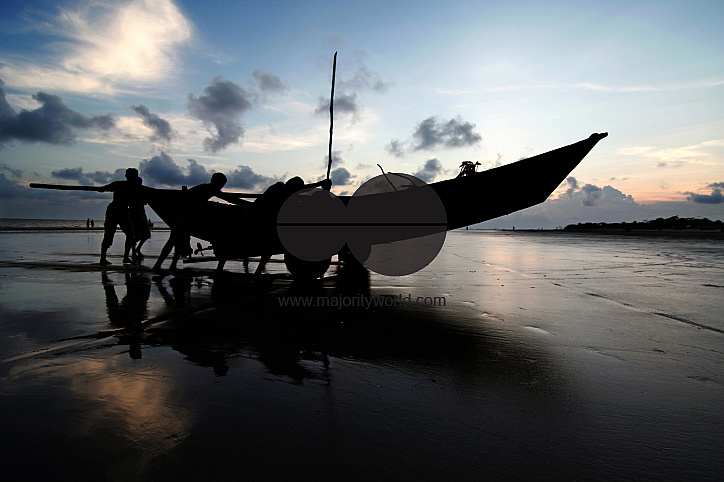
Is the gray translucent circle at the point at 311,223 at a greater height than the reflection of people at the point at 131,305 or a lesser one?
greater

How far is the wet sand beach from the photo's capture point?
154cm

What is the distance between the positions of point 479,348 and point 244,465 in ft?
7.12

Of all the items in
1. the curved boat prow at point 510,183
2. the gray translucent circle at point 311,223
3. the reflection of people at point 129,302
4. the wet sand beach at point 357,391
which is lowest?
the reflection of people at point 129,302

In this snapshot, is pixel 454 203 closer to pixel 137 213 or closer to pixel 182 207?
pixel 182 207

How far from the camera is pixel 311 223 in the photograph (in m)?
5.75

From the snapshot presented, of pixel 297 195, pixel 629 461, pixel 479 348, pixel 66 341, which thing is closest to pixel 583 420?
pixel 629 461

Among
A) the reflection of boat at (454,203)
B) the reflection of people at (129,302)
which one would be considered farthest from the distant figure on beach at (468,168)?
the reflection of people at (129,302)

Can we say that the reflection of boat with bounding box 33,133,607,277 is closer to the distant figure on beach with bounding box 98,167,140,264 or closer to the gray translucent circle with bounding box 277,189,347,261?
the gray translucent circle with bounding box 277,189,347,261

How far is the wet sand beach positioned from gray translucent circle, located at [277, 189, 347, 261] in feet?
4.40

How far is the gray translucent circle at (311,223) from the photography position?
18.9 feet

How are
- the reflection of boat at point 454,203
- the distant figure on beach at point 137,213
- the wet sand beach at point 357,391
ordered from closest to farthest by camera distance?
1. the wet sand beach at point 357,391
2. the reflection of boat at point 454,203
3. the distant figure on beach at point 137,213

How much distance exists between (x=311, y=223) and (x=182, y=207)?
14.8 feet

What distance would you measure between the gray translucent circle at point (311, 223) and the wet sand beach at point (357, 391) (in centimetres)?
134

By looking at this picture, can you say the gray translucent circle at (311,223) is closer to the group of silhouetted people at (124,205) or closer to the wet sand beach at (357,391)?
the wet sand beach at (357,391)
